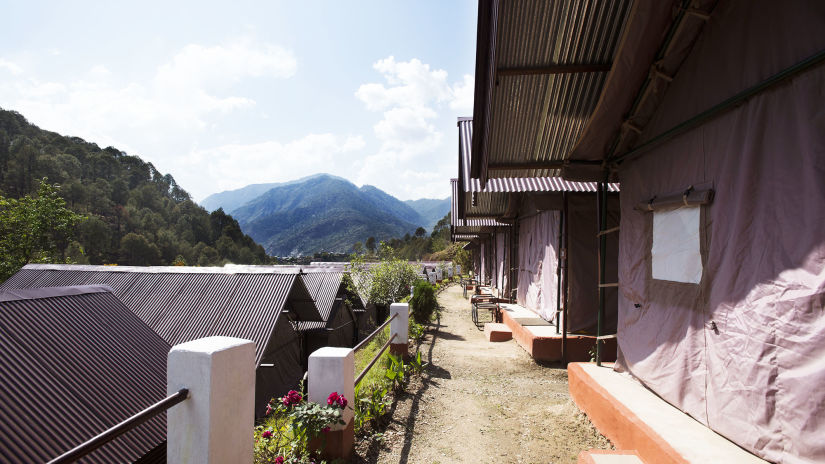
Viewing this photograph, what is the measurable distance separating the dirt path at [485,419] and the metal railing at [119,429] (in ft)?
7.17

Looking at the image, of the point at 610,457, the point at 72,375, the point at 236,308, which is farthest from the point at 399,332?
the point at 72,375

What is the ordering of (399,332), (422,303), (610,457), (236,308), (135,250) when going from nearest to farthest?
(610,457)
(399,332)
(236,308)
(422,303)
(135,250)

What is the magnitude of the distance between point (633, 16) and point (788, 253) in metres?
2.07

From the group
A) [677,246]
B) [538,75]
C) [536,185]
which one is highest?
[538,75]

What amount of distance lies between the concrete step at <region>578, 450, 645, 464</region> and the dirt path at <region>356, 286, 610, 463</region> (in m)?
0.61

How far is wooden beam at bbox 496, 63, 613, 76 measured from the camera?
13.5 ft

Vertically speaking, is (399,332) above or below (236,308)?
below

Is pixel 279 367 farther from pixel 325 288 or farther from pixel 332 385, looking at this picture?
pixel 325 288

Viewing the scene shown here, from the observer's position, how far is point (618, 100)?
3.80 meters

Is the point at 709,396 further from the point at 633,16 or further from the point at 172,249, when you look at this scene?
the point at 172,249

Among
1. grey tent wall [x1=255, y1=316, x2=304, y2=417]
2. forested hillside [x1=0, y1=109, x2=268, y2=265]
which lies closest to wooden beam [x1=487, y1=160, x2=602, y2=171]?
grey tent wall [x1=255, y1=316, x2=304, y2=417]

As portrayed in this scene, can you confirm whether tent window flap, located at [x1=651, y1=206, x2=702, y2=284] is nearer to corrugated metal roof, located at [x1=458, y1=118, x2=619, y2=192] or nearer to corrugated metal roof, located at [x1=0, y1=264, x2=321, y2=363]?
corrugated metal roof, located at [x1=458, y1=118, x2=619, y2=192]

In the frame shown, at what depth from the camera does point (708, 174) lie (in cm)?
295

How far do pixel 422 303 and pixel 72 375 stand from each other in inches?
327
